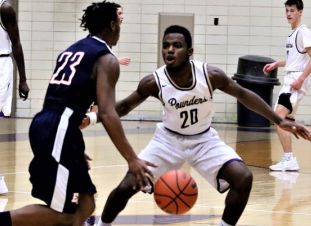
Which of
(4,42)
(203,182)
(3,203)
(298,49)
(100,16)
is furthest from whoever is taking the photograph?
(298,49)

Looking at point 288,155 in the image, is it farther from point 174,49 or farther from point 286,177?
point 174,49

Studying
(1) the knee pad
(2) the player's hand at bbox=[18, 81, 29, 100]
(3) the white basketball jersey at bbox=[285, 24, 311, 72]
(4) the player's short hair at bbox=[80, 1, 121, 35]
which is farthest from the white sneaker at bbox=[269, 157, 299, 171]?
(4) the player's short hair at bbox=[80, 1, 121, 35]

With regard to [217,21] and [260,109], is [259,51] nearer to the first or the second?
[217,21]

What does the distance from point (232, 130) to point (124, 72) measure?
2797mm

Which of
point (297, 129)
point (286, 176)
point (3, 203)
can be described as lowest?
point (286, 176)

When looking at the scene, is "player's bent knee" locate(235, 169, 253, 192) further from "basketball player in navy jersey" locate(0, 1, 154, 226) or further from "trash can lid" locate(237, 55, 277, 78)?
"trash can lid" locate(237, 55, 277, 78)

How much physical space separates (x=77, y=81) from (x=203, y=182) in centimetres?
516

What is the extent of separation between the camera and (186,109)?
23.2ft

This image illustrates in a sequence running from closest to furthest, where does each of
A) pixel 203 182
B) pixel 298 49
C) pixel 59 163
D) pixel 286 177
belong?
pixel 59 163
pixel 203 182
pixel 286 177
pixel 298 49

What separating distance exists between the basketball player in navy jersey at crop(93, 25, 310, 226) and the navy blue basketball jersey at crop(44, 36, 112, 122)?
3.92 ft

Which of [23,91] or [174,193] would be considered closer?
[174,193]

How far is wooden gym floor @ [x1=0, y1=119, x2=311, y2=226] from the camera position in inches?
326

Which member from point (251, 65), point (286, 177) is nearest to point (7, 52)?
point (286, 177)

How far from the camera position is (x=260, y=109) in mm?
7152
